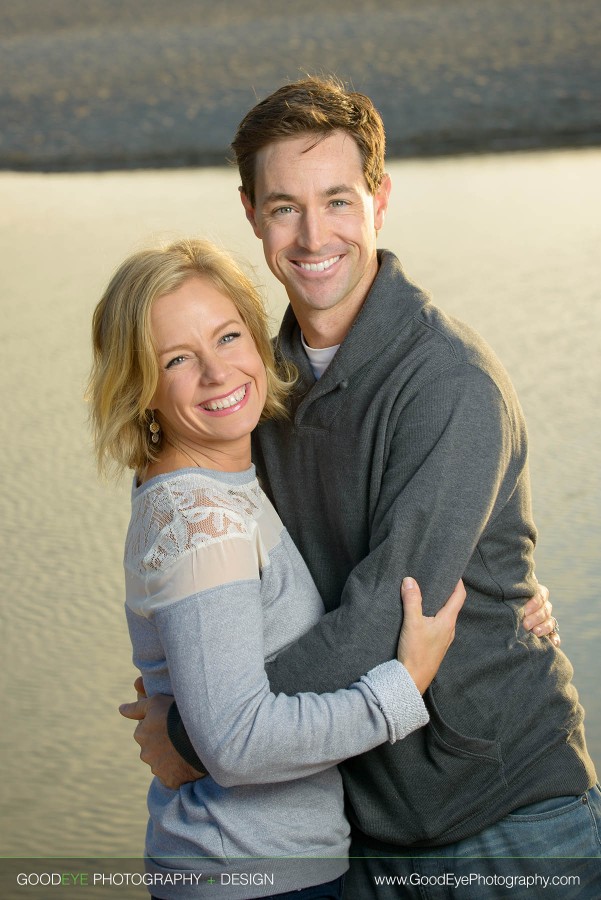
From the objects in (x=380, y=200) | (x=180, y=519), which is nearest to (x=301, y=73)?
(x=380, y=200)

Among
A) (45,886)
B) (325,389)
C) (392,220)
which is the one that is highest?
(325,389)

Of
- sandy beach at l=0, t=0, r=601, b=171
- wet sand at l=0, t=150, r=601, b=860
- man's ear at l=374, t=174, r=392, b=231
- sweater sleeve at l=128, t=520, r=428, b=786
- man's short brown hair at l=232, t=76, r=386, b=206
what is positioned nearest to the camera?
sweater sleeve at l=128, t=520, r=428, b=786

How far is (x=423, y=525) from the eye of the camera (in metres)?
1.57

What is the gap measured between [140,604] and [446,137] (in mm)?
7619

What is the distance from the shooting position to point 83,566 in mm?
3330

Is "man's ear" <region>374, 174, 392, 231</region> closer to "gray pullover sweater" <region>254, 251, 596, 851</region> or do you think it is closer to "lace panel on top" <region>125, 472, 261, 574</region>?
"gray pullover sweater" <region>254, 251, 596, 851</region>

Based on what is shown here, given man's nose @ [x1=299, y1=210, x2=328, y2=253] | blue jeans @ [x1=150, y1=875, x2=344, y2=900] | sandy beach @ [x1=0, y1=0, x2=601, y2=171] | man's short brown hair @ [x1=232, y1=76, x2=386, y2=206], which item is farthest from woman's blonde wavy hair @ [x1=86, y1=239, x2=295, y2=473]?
sandy beach @ [x1=0, y1=0, x2=601, y2=171]

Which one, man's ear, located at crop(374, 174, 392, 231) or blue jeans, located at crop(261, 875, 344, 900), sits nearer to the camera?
blue jeans, located at crop(261, 875, 344, 900)

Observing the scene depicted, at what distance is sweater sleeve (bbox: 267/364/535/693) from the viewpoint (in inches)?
61.7

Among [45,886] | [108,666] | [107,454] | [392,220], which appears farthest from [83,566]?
[392,220]

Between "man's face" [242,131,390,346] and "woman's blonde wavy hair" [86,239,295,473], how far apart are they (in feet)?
0.33

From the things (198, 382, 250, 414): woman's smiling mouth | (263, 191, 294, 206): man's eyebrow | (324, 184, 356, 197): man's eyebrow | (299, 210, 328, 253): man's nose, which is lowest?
(198, 382, 250, 414): woman's smiling mouth

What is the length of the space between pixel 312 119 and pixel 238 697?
34.5 inches

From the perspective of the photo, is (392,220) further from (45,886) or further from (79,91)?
(79,91)
